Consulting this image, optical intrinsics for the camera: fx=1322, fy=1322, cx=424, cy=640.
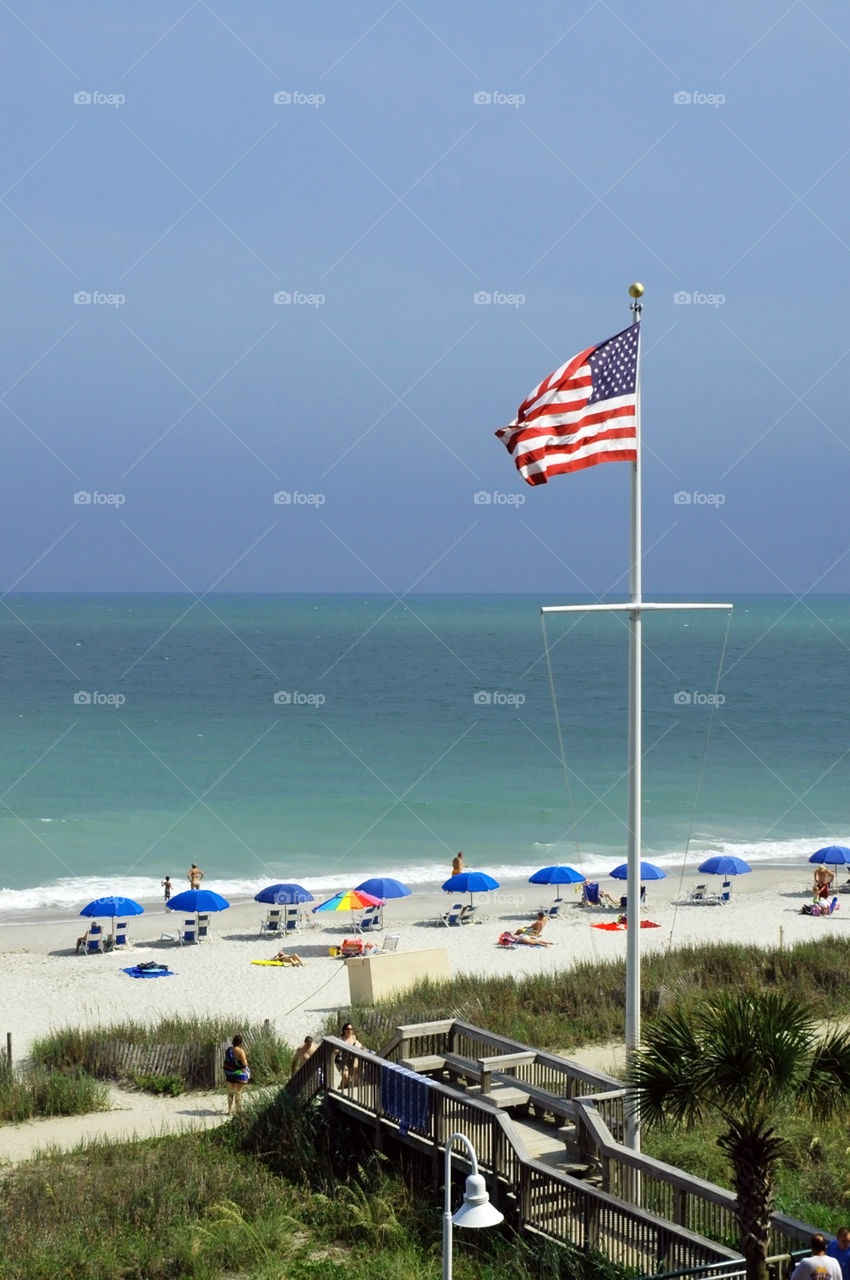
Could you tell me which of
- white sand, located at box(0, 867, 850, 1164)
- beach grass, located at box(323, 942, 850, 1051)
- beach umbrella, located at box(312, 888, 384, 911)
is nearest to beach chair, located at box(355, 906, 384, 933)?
white sand, located at box(0, 867, 850, 1164)

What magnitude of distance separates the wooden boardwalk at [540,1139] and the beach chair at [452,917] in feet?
57.2

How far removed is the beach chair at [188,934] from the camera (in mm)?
31156

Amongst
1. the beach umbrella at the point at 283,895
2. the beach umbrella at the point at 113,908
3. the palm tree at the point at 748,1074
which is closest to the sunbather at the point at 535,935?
the beach umbrella at the point at 283,895

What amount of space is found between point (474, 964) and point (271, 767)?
4246cm

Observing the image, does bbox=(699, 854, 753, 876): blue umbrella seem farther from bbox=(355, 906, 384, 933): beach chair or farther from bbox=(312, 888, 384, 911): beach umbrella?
bbox=(312, 888, 384, 911): beach umbrella

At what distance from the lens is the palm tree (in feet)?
30.0

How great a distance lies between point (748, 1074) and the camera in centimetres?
912

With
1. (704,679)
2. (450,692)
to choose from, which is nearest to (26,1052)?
(450,692)

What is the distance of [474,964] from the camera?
28.0m

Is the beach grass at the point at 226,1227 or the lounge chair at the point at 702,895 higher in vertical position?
the lounge chair at the point at 702,895

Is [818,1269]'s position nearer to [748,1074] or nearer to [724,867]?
[748,1074]

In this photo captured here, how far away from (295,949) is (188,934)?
2892 mm

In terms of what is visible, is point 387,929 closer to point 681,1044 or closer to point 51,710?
point 681,1044

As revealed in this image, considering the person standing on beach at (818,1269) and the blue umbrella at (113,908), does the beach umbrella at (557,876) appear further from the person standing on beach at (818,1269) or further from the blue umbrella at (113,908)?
the person standing on beach at (818,1269)
